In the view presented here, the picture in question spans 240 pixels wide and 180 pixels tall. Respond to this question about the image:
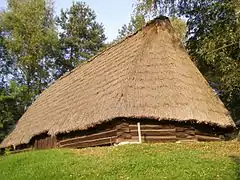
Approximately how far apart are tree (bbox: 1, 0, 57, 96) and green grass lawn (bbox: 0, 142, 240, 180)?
79.1 ft

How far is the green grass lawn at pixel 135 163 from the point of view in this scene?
11836 mm

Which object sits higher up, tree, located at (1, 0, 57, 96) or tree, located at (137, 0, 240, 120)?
tree, located at (1, 0, 57, 96)

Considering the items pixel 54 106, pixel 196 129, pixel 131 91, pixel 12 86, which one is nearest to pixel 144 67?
pixel 131 91

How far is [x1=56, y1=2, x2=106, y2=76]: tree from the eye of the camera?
47.7 m

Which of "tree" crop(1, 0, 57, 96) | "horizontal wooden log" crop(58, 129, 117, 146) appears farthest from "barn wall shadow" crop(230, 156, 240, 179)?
"tree" crop(1, 0, 57, 96)

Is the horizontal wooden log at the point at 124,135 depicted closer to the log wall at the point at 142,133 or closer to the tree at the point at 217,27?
the log wall at the point at 142,133

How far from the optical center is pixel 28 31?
3953 centimetres

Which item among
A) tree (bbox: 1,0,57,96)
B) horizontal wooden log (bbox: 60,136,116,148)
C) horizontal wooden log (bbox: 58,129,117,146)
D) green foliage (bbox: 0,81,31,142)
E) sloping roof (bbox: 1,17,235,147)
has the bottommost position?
horizontal wooden log (bbox: 60,136,116,148)

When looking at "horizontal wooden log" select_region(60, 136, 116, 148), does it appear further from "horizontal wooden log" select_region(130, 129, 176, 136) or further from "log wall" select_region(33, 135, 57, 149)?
"log wall" select_region(33, 135, 57, 149)

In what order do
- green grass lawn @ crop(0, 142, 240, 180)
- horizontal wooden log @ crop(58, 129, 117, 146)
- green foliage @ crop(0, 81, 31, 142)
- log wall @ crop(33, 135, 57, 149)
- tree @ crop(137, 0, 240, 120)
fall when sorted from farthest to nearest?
green foliage @ crop(0, 81, 31, 142) → log wall @ crop(33, 135, 57, 149) → tree @ crop(137, 0, 240, 120) → horizontal wooden log @ crop(58, 129, 117, 146) → green grass lawn @ crop(0, 142, 240, 180)

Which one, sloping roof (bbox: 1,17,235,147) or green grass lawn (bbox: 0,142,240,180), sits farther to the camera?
sloping roof (bbox: 1,17,235,147)

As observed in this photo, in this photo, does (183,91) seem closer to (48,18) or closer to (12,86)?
(12,86)

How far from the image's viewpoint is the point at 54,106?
24875 millimetres

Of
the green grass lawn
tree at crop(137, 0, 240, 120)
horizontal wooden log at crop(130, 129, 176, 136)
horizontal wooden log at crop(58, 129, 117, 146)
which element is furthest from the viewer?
tree at crop(137, 0, 240, 120)
